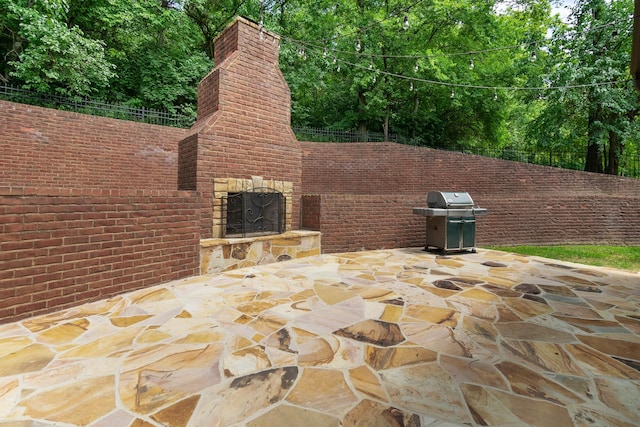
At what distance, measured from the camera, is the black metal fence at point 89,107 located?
8.19 metres

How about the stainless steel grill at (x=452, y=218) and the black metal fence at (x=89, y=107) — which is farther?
the black metal fence at (x=89, y=107)

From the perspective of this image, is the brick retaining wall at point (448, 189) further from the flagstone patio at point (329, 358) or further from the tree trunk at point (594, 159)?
the flagstone patio at point (329, 358)

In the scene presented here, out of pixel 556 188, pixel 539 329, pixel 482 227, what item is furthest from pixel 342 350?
pixel 556 188

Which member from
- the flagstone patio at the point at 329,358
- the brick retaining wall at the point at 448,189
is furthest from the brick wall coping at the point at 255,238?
the flagstone patio at the point at 329,358

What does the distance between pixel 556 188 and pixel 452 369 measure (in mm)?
12409

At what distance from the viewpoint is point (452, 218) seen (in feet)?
20.9

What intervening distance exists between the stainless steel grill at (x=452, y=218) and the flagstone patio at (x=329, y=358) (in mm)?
2298

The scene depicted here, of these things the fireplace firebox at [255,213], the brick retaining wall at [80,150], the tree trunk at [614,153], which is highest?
the tree trunk at [614,153]

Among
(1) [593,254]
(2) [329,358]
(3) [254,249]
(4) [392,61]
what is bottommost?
(2) [329,358]

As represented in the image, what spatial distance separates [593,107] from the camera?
1111cm

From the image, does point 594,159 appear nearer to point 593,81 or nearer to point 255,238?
point 593,81

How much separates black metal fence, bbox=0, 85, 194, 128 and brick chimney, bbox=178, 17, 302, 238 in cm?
524

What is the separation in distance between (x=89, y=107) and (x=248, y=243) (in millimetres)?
8016

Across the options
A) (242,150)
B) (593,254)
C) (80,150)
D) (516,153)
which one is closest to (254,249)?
(242,150)
